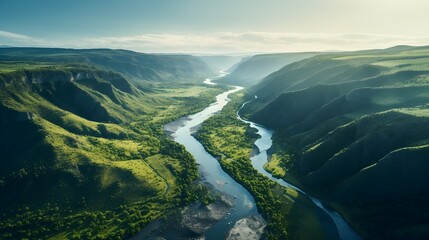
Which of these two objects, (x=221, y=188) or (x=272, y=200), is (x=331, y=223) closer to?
(x=272, y=200)

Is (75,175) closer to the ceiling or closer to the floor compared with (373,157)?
closer to the floor

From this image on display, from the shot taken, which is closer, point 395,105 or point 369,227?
point 369,227

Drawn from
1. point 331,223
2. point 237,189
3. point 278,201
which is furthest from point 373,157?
point 237,189

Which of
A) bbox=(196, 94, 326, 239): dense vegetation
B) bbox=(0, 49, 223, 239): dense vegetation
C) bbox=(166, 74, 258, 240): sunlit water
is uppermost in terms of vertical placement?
bbox=(0, 49, 223, 239): dense vegetation

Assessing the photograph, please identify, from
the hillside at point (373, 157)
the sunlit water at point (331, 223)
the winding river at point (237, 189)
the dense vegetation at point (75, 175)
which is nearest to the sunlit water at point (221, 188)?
the winding river at point (237, 189)

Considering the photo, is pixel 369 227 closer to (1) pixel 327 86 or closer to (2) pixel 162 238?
(2) pixel 162 238

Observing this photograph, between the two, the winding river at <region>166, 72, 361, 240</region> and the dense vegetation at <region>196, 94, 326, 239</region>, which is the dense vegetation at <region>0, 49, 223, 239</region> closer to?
the winding river at <region>166, 72, 361, 240</region>

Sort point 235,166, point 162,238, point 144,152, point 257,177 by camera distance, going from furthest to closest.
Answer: point 144,152
point 235,166
point 257,177
point 162,238

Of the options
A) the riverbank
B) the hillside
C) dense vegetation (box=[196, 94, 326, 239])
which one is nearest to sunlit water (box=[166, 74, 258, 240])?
dense vegetation (box=[196, 94, 326, 239])

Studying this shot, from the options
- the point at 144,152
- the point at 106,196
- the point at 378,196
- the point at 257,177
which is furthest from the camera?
the point at 144,152

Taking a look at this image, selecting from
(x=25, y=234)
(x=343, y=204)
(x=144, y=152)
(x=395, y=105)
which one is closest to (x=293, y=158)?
(x=343, y=204)

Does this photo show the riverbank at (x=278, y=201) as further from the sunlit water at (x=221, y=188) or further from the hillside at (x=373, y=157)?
the hillside at (x=373, y=157)
